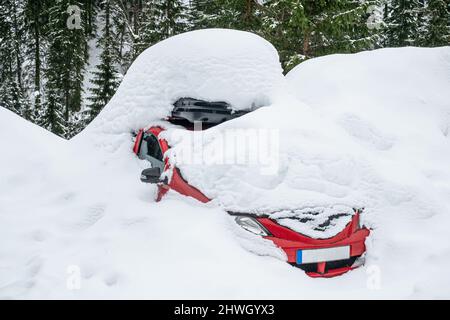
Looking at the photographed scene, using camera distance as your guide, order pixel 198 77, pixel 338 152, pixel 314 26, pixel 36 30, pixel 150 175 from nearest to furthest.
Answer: pixel 150 175, pixel 338 152, pixel 198 77, pixel 314 26, pixel 36 30

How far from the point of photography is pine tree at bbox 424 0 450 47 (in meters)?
23.4

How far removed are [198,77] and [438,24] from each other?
77.4ft

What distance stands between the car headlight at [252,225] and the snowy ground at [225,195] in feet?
0.24

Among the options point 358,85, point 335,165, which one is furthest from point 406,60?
point 335,165

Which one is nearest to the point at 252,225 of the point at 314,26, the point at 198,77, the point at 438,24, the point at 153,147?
the point at 153,147

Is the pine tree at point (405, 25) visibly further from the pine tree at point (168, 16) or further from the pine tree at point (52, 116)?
the pine tree at point (52, 116)

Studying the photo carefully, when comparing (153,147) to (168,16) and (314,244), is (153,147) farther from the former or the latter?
(168,16)

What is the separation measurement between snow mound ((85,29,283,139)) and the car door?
0.91 ft

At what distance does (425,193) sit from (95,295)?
4108 mm

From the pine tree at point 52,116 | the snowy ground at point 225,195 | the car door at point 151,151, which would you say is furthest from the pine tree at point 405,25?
the car door at point 151,151

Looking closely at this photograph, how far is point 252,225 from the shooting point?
356 cm

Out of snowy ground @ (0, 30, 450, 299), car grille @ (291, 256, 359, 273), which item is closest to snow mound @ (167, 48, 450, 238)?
snowy ground @ (0, 30, 450, 299)

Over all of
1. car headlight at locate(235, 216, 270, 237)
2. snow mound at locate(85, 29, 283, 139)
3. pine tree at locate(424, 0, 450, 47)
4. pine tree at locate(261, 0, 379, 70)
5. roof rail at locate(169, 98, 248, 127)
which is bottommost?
car headlight at locate(235, 216, 270, 237)

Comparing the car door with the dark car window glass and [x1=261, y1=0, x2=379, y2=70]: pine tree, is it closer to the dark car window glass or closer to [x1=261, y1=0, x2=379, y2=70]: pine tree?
the dark car window glass
